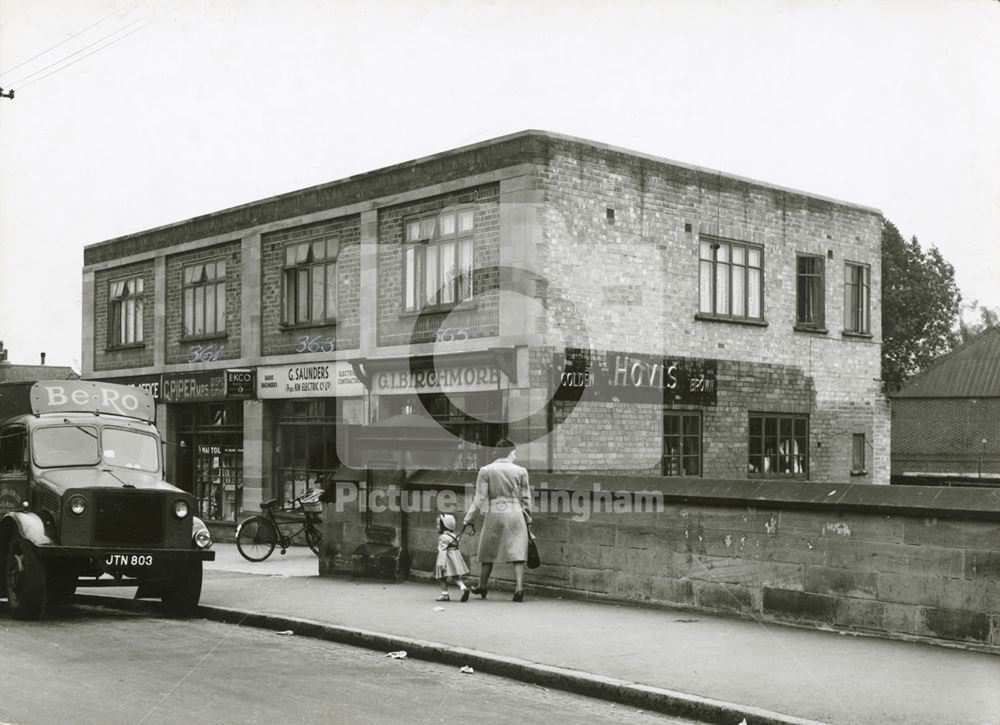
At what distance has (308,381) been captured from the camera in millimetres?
24219

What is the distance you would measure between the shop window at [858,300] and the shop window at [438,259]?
33.7 ft

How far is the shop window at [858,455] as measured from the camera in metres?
26.5

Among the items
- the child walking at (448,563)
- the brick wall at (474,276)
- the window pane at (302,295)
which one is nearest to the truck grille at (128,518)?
the child walking at (448,563)

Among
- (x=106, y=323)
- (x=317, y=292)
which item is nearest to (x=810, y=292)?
(x=317, y=292)

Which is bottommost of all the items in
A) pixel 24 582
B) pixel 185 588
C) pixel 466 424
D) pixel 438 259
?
pixel 185 588

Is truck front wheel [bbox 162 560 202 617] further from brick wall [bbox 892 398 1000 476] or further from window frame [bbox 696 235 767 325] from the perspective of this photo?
brick wall [bbox 892 398 1000 476]

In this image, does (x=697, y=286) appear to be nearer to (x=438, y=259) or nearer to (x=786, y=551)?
(x=438, y=259)

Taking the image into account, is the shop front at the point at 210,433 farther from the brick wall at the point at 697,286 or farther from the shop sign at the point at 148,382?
the brick wall at the point at 697,286

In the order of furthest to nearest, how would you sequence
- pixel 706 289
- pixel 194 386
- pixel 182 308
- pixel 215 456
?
1. pixel 182 308
2. pixel 194 386
3. pixel 215 456
4. pixel 706 289

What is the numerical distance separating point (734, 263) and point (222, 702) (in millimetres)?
17589

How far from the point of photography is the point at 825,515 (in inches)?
421

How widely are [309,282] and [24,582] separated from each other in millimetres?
12938

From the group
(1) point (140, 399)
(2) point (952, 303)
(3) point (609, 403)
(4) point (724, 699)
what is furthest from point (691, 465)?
(2) point (952, 303)

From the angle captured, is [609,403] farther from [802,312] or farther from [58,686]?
[58,686]
